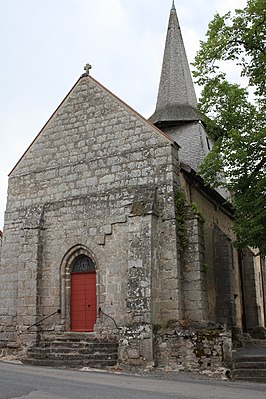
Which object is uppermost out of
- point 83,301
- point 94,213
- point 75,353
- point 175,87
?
point 175,87

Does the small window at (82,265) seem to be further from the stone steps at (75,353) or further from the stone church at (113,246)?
the stone steps at (75,353)

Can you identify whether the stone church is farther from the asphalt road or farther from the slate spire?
the slate spire

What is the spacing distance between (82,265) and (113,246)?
159 cm

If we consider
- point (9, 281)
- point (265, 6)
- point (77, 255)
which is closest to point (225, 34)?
point (265, 6)

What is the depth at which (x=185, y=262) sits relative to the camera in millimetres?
13938

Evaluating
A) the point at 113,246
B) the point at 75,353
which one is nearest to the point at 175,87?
the point at 113,246

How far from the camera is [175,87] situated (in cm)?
2227

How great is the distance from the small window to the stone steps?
2157 millimetres

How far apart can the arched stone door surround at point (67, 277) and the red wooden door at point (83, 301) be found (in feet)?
0.46

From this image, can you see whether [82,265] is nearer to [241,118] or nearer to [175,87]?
[241,118]

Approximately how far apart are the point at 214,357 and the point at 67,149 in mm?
8865

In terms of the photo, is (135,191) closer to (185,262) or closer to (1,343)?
(185,262)

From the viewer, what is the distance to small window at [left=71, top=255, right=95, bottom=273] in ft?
50.6

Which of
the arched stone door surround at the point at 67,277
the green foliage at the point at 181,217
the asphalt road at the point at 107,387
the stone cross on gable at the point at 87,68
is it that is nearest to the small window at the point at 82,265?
the arched stone door surround at the point at 67,277
